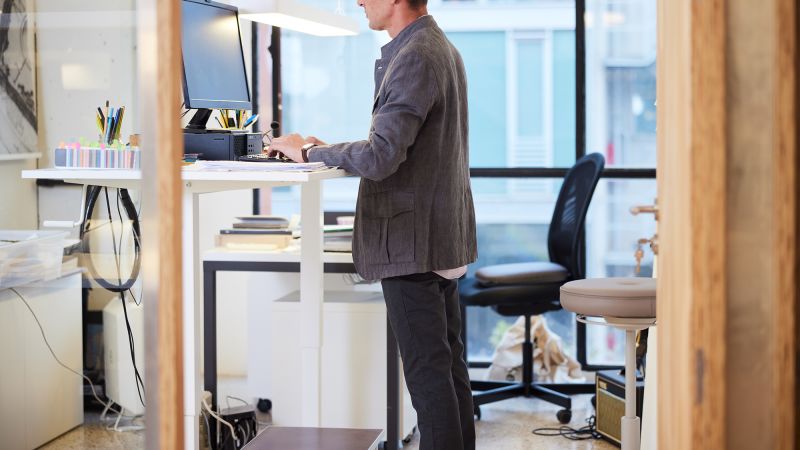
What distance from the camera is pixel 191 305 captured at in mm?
2566

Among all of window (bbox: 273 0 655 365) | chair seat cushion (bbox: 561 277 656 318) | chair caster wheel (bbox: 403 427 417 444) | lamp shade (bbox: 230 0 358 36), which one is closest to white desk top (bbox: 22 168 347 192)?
chair seat cushion (bbox: 561 277 656 318)

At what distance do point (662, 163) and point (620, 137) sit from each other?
10.6 feet

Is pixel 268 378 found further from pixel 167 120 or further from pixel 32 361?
pixel 167 120

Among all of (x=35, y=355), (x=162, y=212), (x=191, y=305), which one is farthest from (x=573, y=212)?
(x=162, y=212)

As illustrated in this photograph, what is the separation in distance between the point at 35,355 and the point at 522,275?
7.35ft

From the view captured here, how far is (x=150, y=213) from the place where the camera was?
168cm

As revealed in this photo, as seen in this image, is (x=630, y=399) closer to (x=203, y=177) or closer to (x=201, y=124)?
(x=203, y=177)

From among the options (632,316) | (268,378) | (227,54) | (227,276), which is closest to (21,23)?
(227,54)

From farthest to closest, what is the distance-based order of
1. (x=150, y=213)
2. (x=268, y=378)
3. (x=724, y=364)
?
Result: 1. (x=268, y=378)
2. (x=150, y=213)
3. (x=724, y=364)

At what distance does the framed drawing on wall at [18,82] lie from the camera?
210cm

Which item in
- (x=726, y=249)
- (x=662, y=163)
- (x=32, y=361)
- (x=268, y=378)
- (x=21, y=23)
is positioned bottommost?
(x=268, y=378)

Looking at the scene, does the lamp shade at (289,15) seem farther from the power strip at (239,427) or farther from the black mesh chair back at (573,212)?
the power strip at (239,427)

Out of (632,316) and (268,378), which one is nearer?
(632,316)

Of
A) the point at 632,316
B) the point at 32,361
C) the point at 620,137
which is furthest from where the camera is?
the point at 620,137
